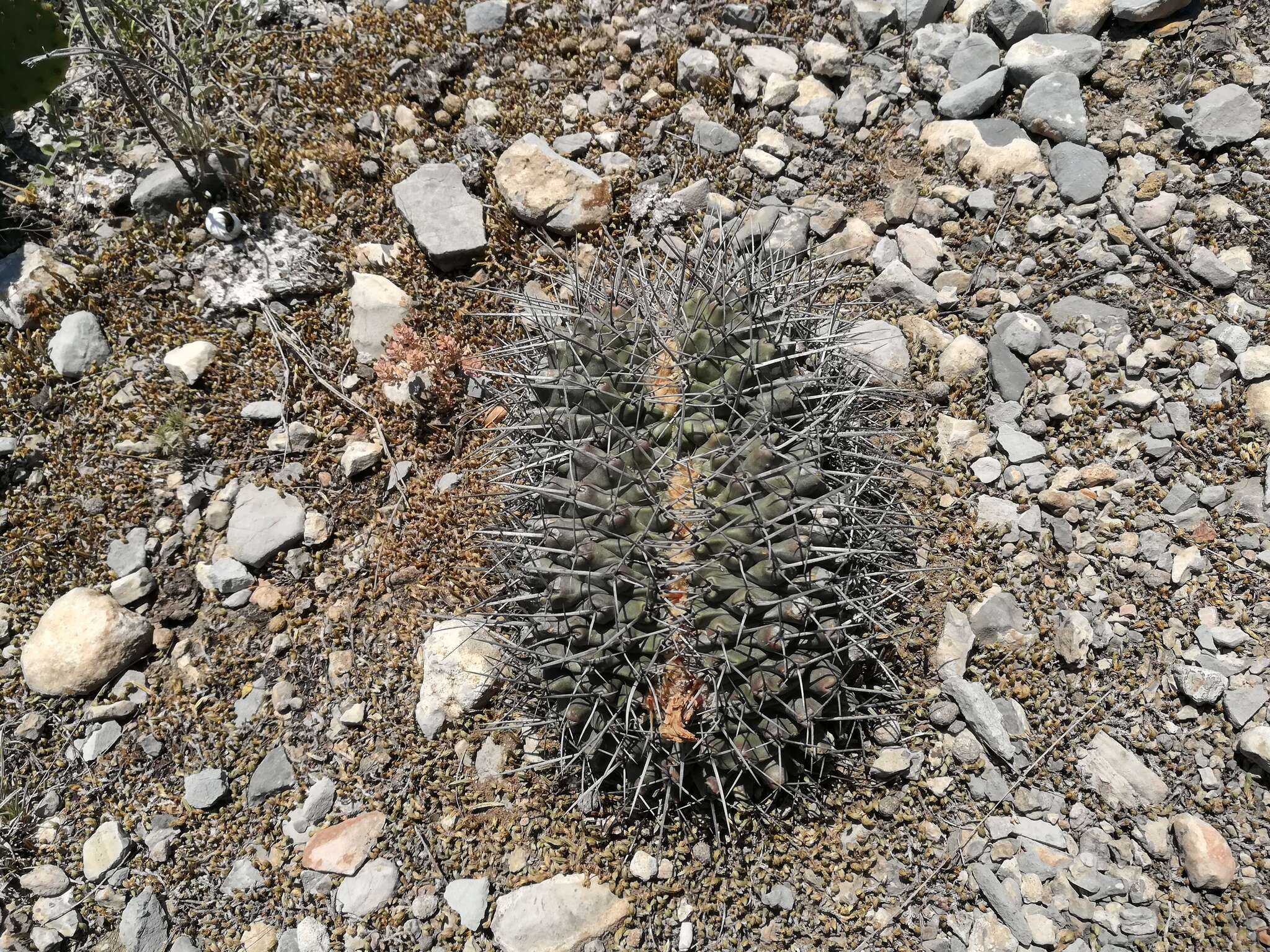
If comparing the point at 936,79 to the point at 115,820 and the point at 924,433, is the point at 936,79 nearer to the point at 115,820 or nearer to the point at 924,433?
the point at 924,433

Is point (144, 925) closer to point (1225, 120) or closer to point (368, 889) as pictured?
point (368, 889)

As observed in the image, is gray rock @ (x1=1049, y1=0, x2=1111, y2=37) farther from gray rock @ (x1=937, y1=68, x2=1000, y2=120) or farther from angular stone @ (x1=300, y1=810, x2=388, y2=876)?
angular stone @ (x1=300, y1=810, x2=388, y2=876)

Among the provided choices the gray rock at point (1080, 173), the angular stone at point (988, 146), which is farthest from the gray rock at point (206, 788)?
the gray rock at point (1080, 173)

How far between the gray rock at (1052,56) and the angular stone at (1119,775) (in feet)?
10.7

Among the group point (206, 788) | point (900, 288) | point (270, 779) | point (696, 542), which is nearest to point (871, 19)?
point (900, 288)

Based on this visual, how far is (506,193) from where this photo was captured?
4453 millimetres

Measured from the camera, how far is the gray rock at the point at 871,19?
4.64 meters

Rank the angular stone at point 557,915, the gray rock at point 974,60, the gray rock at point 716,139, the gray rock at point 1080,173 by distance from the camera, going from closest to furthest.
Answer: the angular stone at point 557,915, the gray rock at point 1080,173, the gray rock at point 974,60, the gray rock at point 716,139

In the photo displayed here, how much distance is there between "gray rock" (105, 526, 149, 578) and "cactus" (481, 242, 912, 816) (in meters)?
2.00

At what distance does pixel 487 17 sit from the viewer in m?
5.02

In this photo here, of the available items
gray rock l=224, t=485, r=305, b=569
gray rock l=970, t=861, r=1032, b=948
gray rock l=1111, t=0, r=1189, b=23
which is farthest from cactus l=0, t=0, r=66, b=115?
gray rock l=970, t=861, r=1032, b=948

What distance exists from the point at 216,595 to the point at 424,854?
1.56 m

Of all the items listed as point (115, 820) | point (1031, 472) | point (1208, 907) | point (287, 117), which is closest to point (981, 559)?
point (1031, 472)

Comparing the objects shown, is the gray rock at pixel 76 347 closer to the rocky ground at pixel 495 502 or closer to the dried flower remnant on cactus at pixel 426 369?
the rocky ground at pixel 495 502
